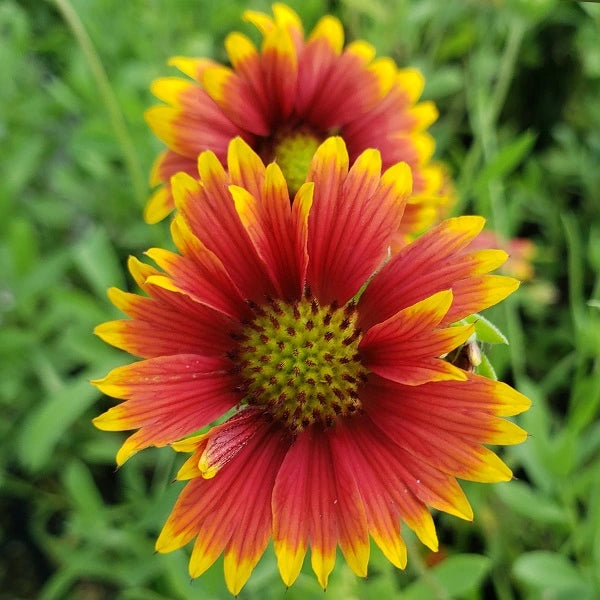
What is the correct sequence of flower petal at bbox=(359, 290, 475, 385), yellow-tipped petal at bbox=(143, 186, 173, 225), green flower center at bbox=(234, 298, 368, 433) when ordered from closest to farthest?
flower petal at bbox=(359, 290, 475, 385), green flower center at bbox=(234, 298, 368, 433), yellow-tipped petal at bbox=(143, 186, 173, 225)

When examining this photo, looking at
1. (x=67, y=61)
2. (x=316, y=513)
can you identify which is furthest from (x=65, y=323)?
(x=316, y=513)

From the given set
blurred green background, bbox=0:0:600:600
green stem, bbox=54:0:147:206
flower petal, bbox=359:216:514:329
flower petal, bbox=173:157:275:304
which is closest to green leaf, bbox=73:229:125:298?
blurred green background, bbox=0:0:600:600

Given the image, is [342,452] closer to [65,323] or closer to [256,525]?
[256,525]

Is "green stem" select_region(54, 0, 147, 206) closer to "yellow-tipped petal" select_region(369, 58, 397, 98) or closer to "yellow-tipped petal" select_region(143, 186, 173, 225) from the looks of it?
"yellow-tipped petal" select_region(143, 186, 173, 225)

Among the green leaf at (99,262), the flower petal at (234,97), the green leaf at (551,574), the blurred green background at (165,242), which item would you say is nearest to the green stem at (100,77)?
the blurred green background at (165,242)

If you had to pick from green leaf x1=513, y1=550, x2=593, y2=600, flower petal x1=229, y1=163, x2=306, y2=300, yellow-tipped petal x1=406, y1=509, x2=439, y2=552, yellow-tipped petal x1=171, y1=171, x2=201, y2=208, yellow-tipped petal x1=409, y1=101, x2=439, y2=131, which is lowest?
green leaf x1=513, y1=550, x2=593, y2=600

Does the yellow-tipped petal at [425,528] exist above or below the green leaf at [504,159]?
below

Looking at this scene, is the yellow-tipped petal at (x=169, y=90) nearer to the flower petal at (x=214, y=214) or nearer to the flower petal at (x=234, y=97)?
the flower petal at (x=234, y=97)

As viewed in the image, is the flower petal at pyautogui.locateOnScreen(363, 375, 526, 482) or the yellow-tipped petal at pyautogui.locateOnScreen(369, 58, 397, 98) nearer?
the flower petal at pyautogui.locateOnScreen(363, 375, 526, 482)

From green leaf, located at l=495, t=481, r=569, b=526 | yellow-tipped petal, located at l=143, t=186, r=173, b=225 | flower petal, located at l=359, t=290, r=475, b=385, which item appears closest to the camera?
flower petal, located at l=359, t=290, r=475, b=385

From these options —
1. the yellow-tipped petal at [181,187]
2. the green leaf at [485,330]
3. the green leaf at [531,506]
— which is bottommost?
the green leaf at [531,506]
